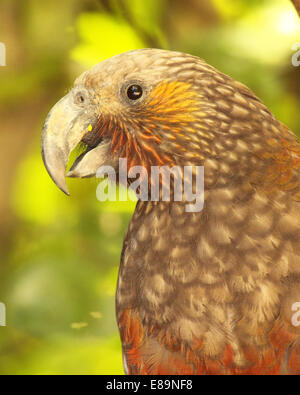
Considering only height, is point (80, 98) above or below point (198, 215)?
above

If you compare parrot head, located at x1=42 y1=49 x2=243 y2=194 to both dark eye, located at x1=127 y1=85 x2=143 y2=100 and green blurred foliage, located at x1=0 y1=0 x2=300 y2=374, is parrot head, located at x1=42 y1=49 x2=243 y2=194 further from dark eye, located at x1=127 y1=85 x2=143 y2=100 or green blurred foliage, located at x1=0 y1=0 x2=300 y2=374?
green blurred foliage, located at x1=0 y1=0 x2=300 y2=374

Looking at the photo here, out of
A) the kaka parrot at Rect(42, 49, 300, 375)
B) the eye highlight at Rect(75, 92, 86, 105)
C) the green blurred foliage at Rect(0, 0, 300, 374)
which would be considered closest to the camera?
the kaka parrot at Rect(42, 49, 300, 375)

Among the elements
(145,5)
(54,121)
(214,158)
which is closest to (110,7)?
(145,5)

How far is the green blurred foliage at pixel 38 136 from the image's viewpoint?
1.19 m

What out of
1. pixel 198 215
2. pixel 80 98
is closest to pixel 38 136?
pixel 80 98

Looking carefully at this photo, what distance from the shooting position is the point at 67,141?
2.98ft

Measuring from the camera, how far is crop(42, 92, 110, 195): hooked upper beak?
91 centimetres

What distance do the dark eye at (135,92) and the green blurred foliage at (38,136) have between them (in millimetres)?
307

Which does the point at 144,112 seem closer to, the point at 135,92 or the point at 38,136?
the point at 135,92

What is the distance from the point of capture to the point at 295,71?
1181 mm

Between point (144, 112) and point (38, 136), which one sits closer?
point (144, 112)

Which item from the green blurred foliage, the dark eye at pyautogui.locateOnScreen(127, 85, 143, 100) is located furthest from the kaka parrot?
the green blurred foliage

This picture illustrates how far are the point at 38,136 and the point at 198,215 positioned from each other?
56cm
